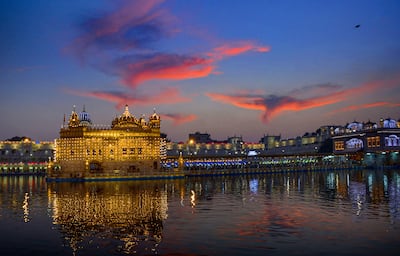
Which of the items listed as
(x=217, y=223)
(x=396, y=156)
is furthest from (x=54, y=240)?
(x=396, y=156)

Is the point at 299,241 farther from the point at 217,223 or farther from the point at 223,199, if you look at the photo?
the point at 223,199

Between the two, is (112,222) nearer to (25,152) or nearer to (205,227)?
(205,227)

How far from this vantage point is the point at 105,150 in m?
99.8

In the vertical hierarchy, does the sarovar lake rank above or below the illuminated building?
below

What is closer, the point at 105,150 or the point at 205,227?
the point at 205,227

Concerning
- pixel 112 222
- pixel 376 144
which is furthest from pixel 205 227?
pixel 376 144

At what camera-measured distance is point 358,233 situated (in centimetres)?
2684

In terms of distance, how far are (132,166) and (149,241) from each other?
7638 centimetres

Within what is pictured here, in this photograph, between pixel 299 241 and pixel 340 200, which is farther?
pixel 340 200

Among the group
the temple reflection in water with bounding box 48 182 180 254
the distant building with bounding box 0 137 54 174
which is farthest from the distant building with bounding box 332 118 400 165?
Answer: the temple reflection in water with bounding box 48 182 180 254

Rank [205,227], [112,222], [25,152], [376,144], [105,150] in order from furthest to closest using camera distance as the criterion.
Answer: [25,152], [376,144], [105,150], [112,222], [205,227]

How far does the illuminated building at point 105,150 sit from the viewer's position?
3858 inches

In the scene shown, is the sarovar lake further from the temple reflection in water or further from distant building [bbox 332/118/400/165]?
distant building [bbox 332/118/400/165]

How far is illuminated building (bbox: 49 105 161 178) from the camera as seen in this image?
98.0m
